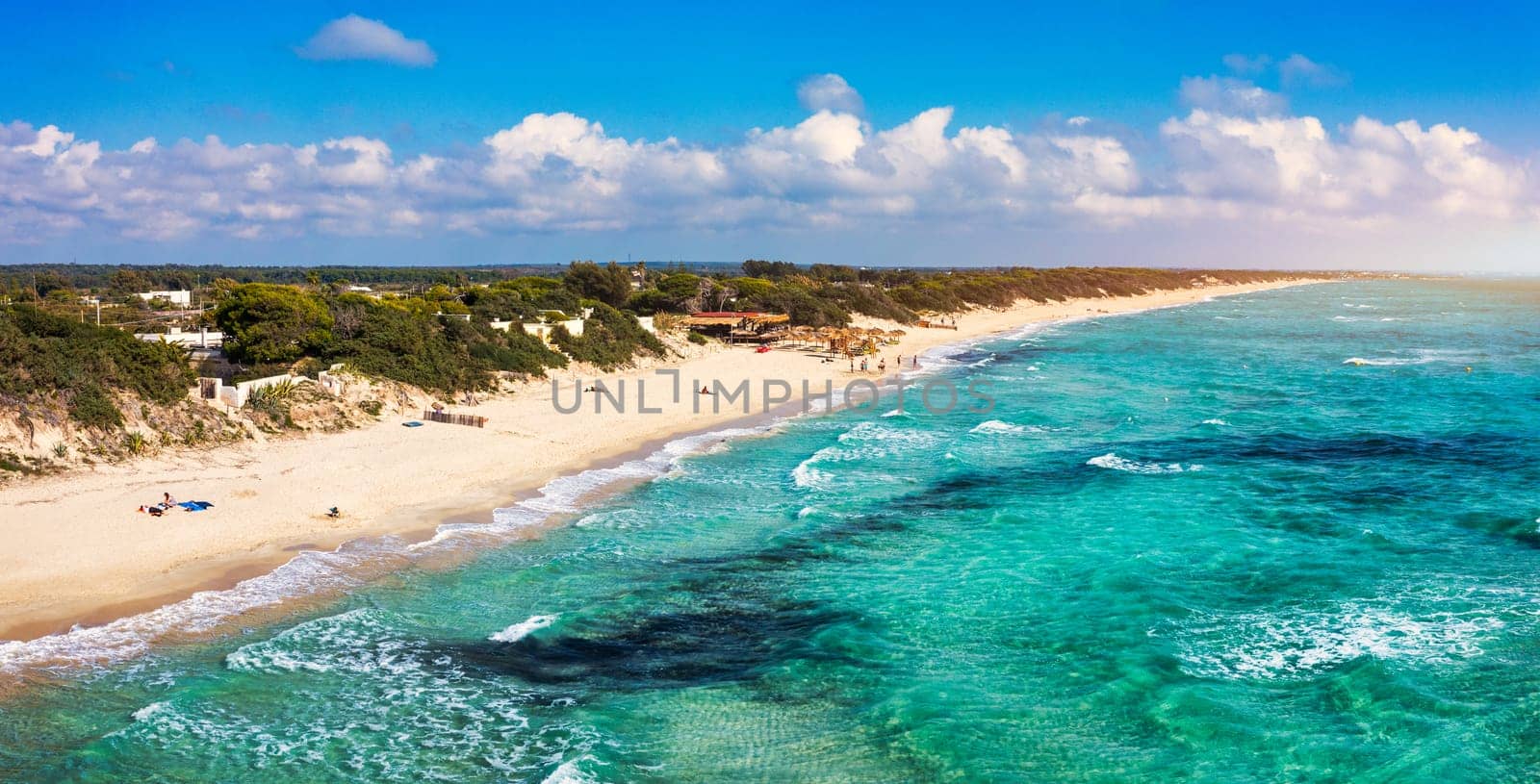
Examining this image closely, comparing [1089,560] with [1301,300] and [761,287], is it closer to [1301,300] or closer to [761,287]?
[761,287]

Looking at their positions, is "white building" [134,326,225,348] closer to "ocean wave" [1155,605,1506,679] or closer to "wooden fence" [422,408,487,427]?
"wooden fence" [422,408,487,427]

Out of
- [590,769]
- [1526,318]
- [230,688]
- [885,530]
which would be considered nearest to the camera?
[590,769]

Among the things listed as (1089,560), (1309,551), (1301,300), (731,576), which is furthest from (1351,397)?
(1301,300)

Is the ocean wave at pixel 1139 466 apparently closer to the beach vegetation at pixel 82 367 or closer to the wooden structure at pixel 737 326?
the beach vegetation at pixel 82 367

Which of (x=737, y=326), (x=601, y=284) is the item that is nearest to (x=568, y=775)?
(x=737, y=326)

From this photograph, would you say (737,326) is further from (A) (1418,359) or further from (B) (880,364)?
(A) (1418,359)

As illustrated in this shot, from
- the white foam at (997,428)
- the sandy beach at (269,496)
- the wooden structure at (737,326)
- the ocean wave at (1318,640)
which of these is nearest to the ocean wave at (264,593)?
the sandy beach at (269,496)
